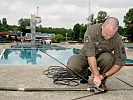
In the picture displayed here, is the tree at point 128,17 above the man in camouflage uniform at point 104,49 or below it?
above

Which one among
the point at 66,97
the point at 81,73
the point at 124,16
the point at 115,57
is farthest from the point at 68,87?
the point at 124,16

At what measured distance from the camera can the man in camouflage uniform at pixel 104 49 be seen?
2.52 metres

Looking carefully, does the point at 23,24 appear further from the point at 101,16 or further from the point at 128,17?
the point at 128,17

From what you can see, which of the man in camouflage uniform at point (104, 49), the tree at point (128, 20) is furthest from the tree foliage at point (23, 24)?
the man in camouflage uniform at point (104, 49)

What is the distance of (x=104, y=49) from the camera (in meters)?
2.82

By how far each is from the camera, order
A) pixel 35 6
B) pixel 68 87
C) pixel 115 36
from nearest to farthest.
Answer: pixel 115 36 < pixel 68 87 < pixel 35 6

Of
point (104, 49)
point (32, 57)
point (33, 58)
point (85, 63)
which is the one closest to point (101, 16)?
point (32, 57)

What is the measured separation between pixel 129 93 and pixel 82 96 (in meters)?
0.55

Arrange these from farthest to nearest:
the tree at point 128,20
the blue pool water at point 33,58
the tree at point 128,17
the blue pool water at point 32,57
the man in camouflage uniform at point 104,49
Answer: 1. the tree at point 128,17
2. the tree at point 128,20
3. the blue pool water at point 32,57
4. the blue pool water at point 33,58
5. the man in camouflage uniform at point 104,49

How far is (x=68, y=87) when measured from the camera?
3.01 m

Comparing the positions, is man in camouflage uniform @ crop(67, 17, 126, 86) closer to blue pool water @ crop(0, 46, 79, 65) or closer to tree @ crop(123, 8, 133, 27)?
blue pool water @ crop(0, 46, 79, 65)

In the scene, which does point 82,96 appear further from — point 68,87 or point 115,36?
point 115,36

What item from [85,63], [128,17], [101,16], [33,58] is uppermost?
[101,16]

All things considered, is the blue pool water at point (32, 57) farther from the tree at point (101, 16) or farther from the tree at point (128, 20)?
the tree at point (128, 20)
